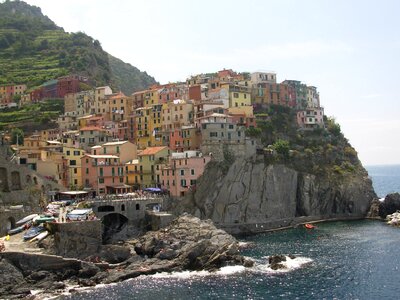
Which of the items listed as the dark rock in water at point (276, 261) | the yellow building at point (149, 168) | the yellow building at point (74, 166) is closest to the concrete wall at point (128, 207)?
the yellow building at point (149, 168)

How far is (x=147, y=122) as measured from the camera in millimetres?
114500

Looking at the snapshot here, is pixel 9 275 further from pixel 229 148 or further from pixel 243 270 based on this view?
pixel 229 148

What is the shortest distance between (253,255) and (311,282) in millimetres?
15939

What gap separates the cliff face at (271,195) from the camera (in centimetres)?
9425

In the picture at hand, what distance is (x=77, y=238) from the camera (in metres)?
66.7

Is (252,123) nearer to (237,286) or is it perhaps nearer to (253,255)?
(253,255)

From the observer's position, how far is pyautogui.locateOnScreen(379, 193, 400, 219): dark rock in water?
109 m

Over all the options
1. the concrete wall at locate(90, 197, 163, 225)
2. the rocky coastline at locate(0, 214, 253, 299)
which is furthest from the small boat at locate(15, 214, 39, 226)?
the rocky coastline at locate(0, 214, 253, 299)

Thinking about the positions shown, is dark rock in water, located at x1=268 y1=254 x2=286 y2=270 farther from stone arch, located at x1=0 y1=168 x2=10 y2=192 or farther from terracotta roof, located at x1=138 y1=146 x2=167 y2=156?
stone arch, located at x1=0 y1=168 x2=10 y2=192

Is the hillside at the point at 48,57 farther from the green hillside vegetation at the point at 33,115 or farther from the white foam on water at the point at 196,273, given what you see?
the white foam on water at the point at 196,273

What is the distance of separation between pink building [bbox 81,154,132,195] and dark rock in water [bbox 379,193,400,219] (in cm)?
5373

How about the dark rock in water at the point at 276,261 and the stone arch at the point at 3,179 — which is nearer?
the dark rock in water at the point at 276,261

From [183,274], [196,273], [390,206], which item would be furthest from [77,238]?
[390,206]

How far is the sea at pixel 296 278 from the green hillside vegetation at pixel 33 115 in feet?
210
